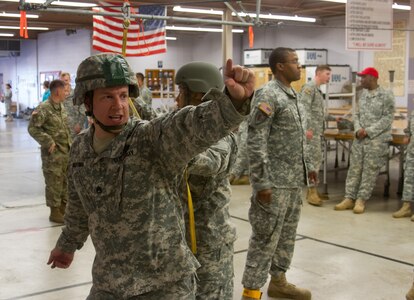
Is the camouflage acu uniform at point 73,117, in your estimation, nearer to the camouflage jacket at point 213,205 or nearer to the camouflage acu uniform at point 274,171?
the camouflage acu uniform at point 274,171

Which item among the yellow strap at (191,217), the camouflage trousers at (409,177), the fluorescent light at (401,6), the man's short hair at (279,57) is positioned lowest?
the camouflage trousers at (409,177)

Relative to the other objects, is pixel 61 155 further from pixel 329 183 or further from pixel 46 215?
pixel 329 183

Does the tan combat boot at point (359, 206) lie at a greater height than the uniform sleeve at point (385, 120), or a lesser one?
lesser

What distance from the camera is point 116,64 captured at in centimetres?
200

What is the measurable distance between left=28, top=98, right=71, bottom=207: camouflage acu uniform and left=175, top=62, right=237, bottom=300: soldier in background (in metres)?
4.13

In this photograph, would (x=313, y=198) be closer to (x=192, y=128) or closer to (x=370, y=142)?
(x=370, y=142)

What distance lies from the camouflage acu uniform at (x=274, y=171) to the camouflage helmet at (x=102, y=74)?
6.35 ft

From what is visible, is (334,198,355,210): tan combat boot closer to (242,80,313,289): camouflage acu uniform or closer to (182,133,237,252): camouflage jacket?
(242,80,313,289): camouflage acu uniform

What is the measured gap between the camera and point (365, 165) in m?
7.55

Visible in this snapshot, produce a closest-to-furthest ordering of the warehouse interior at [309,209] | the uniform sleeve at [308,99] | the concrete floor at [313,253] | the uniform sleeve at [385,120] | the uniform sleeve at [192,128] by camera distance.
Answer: the uniform sleeve at [192,128]
the concrete floor at [313,253]
the warehouse interior at [309,209]
the uniform sleeve at [385,120]
the uniform sleeve at [308,99]

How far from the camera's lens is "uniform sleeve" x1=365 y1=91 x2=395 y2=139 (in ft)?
23.8

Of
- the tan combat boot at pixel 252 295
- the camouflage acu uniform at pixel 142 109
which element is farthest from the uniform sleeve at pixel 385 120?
the camouflage acu uniform at pixel 142 109

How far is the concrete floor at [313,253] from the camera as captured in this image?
4543 mm

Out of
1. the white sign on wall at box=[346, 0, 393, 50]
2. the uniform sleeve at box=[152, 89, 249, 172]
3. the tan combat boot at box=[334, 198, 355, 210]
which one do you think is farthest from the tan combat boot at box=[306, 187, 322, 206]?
the uniform sleeve at box=[152, 89, 249, 172]
